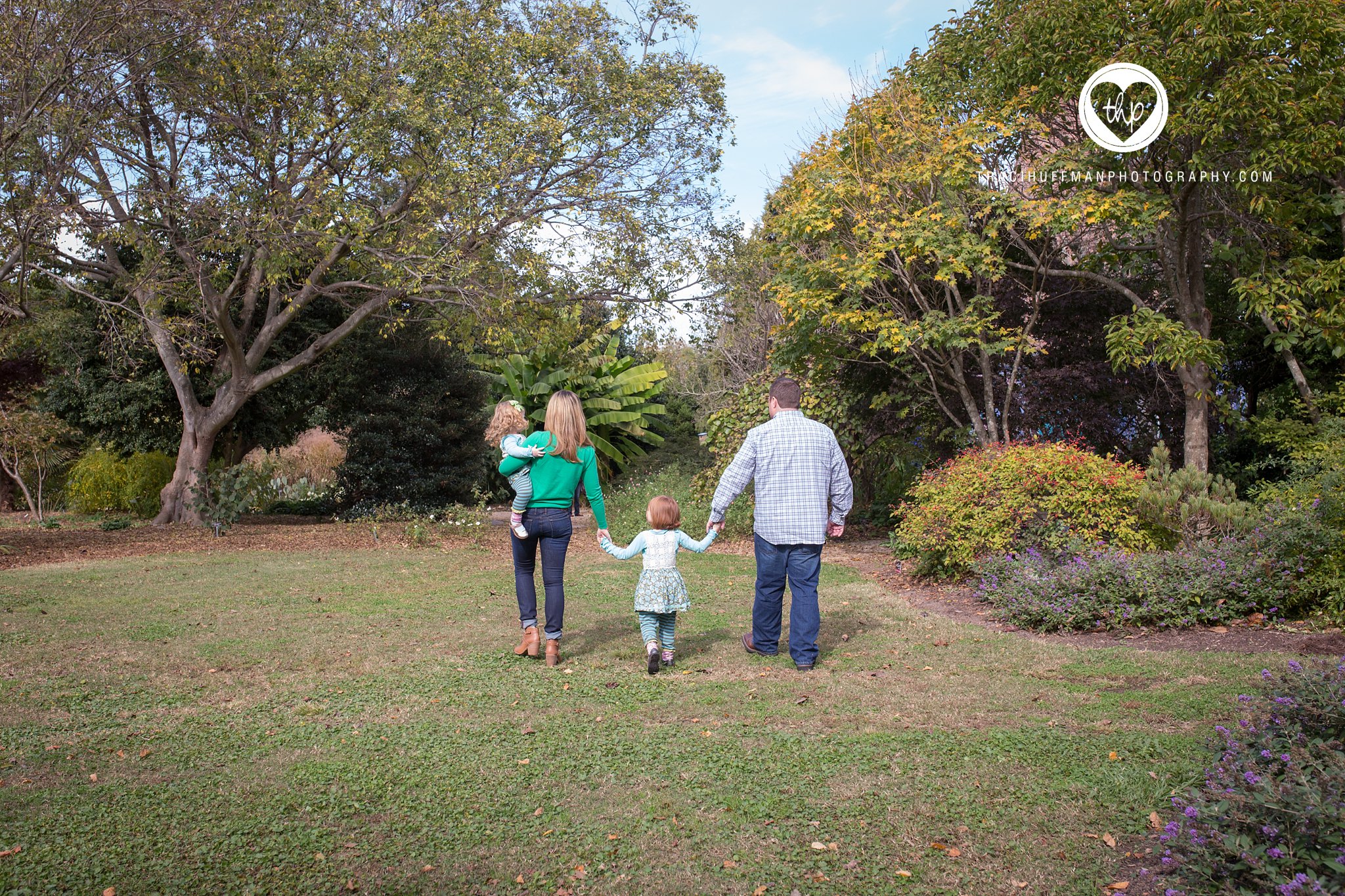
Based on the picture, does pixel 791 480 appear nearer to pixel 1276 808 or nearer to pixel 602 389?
pixel 1276 808

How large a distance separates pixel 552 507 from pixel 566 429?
1.76ft

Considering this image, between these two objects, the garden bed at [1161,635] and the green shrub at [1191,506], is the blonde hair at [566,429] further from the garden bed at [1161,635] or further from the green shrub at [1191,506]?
the green shrub at [1191,506]

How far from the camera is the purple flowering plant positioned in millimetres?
2744

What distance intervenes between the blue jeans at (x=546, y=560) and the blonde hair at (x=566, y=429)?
0.40 meters

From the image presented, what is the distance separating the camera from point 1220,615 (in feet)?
22.3

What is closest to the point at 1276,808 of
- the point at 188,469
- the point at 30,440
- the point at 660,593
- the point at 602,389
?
the point at 660,593

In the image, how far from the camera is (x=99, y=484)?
18.3 meters

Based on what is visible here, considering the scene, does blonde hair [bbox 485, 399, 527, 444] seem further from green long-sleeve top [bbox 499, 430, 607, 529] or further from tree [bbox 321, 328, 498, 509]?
tree [bbox 321, 328, 498, 509]

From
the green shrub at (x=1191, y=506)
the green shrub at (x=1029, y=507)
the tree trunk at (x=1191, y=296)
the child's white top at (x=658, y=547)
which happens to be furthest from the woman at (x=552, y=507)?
the tree trunk at (x=1191, y=296)

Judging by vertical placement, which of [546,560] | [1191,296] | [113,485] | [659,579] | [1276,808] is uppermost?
[1191,296]

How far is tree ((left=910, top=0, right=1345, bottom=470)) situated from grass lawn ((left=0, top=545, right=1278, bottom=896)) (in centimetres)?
463

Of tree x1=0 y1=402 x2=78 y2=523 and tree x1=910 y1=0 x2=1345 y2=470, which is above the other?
tree x1=910 y1=0 x2=1345 y2=470

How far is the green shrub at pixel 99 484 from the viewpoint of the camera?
719 inches

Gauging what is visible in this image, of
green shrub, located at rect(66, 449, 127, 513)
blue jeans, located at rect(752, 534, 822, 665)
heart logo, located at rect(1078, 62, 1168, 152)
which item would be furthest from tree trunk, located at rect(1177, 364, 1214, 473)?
green shrub, located at rect(66, 449, 127, 513)
